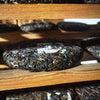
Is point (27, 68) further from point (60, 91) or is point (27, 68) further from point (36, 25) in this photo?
point (36, 25)

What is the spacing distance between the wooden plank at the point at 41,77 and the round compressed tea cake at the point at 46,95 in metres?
0.10

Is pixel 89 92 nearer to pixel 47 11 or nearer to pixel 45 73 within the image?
pixel 45 73

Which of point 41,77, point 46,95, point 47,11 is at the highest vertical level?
point 47,11

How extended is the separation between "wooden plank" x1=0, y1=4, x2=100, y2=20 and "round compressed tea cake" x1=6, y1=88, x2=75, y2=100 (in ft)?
1.19

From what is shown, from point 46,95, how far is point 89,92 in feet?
0.70

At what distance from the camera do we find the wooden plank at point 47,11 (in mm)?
399

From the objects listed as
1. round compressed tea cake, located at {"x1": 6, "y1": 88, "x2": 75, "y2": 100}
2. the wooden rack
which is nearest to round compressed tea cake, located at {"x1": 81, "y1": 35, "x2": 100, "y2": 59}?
the wooden rack

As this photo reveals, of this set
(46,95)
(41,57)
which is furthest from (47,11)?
(46,95)

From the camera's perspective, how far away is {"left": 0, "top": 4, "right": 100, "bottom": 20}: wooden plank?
1.31ft

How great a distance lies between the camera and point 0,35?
0.78 metres

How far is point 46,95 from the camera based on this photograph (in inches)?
22.7

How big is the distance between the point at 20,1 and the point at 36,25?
41cm

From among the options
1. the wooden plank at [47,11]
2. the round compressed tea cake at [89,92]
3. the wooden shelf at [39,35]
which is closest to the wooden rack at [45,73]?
the wooden plank at [47,11]

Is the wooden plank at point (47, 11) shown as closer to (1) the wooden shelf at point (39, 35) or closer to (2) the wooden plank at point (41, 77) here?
(2) the wooden plank at point (41, 77)
